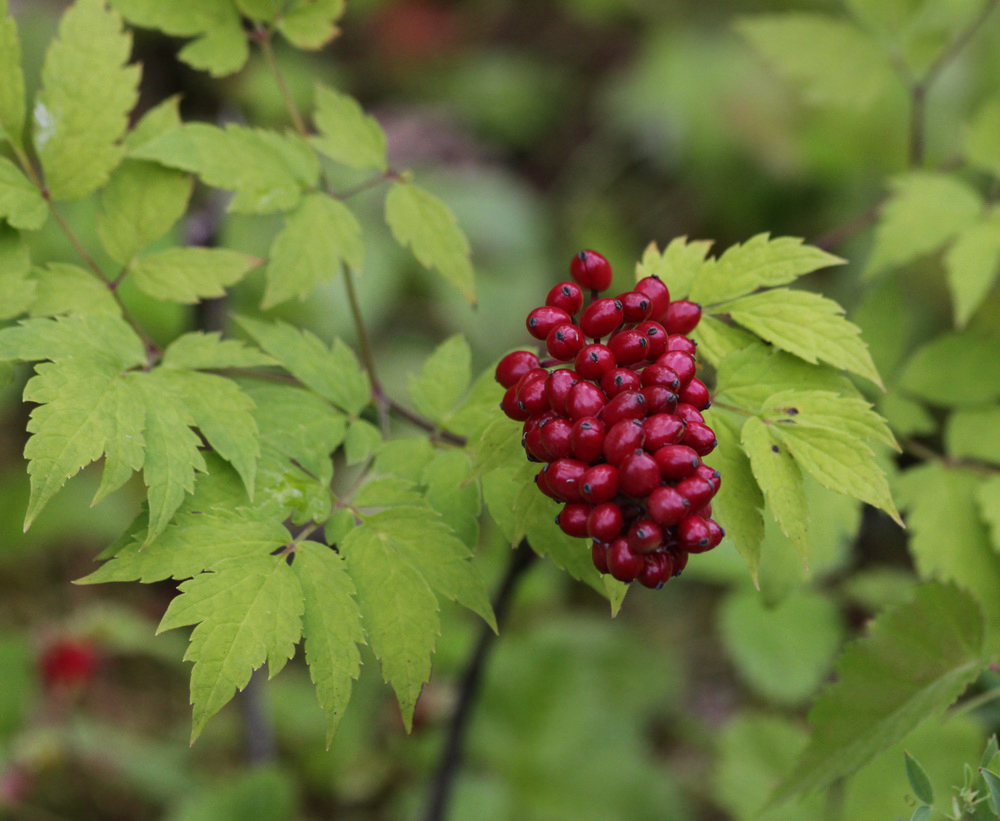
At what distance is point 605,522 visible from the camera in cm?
103

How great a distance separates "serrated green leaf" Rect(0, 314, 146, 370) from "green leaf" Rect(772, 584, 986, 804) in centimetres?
129

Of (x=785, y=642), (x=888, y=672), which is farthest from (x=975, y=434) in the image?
(x=785, y=642)

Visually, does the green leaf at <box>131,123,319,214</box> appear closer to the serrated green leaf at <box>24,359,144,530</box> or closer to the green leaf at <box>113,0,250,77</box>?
the green leaf at <box>113,0,250,77</box>

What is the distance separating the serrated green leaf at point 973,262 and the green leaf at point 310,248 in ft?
4.11

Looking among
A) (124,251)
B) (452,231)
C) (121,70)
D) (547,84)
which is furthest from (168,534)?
(547,84)

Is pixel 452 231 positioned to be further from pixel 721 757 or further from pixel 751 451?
pixel 721 757

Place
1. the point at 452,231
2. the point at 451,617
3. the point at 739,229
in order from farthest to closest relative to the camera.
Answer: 1. the point at 739,229
2. the point at 451,617
3. the point at 452,231

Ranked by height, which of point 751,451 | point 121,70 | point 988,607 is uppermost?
point 121,70

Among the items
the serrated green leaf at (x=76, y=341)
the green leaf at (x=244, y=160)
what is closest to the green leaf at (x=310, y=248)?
the green leaf at (x=244, y=160)

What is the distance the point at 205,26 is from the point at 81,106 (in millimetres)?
325

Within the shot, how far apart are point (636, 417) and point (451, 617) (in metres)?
2.15

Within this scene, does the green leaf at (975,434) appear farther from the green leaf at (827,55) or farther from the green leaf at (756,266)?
the green leaf at (827,55)

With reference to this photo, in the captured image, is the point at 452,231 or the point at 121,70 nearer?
the point at 121,70

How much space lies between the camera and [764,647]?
2570 millimetres
